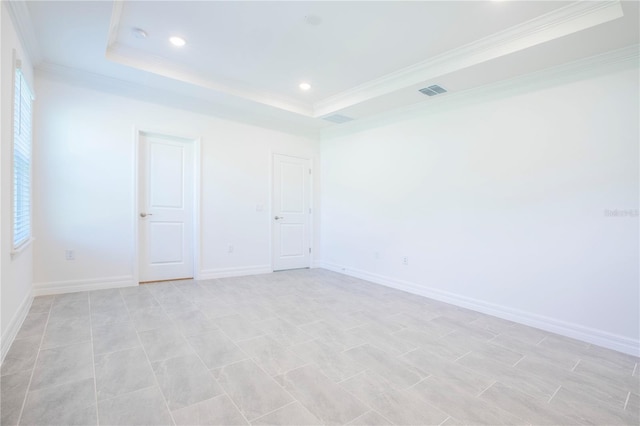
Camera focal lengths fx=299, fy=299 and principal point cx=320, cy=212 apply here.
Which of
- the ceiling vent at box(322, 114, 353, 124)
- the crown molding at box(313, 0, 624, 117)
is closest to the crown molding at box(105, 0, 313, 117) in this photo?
the ceiling vent at box(322, 114, 353, 124)

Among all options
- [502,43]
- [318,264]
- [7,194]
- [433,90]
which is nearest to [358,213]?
[318,264]

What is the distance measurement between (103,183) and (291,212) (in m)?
2.83

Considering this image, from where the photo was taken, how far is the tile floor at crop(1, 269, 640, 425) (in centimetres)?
162

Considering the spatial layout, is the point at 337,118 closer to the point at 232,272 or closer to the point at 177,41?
the point at 177,41

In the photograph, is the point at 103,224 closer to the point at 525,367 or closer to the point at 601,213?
the point at 525,367

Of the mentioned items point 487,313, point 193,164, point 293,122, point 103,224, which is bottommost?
point 487,313

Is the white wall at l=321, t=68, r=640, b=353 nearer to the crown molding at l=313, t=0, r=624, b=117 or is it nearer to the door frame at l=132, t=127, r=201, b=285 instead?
the crown molding at l=313, t=0, r=624, b=117

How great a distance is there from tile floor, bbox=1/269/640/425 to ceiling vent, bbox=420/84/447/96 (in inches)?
104

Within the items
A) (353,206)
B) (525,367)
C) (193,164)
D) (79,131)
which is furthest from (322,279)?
(79,131)

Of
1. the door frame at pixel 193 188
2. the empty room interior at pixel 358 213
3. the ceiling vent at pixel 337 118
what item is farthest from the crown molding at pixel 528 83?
the door frame at pixel 193 188

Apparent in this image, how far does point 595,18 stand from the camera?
2.36m

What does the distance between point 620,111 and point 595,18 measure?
84cm

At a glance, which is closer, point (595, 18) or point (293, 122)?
point (595, 18)

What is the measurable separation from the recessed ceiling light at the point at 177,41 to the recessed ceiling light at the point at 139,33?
0.75 feet
